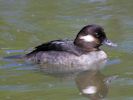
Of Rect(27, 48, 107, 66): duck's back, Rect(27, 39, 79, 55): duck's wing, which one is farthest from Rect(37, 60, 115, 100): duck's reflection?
Rect(27, 39, 79, 55): duck's wing

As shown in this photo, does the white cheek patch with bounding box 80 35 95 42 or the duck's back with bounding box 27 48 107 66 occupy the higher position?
the white cheek patch with bounding box 80 35 95 42

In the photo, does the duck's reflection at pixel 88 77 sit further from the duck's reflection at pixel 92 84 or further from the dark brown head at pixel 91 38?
the dark brown head at pixel 91 38

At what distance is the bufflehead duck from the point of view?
1253cm

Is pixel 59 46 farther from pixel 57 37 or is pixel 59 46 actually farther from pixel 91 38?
pixel 57 37

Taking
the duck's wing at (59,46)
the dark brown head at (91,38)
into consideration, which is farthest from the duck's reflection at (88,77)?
the dark brown head at (91,38)

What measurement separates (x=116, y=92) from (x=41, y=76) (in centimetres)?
191

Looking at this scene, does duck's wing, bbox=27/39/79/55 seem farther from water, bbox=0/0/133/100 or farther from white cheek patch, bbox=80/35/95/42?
water, bbox=0/0/133/100

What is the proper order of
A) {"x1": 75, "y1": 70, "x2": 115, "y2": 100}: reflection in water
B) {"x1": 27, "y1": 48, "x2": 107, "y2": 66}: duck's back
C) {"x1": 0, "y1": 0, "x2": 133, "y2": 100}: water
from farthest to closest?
{"x1": 27, "y1": 48, "x2": 107, "y2": 66}: duck's back → {"x1": 0, "y1": 0, "x2": 133, "y2": 100}: water → {"x1": 75, "y1": 70, "x2": 115, "y2": 100}: reflection in water

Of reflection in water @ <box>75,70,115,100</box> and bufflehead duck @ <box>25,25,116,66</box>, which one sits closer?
reflection in water @ <box>75,70,115,100</box>

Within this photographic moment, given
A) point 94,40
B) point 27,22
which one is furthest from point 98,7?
point 94,40

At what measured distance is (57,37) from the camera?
14523 mm

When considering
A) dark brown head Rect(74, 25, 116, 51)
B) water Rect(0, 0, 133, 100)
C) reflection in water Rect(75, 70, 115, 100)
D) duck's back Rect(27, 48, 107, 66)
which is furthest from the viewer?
dark brown head Rect(74, 25, 116, 51)

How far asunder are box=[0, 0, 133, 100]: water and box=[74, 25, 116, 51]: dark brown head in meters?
0.41

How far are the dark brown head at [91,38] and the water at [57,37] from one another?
1.33ft
